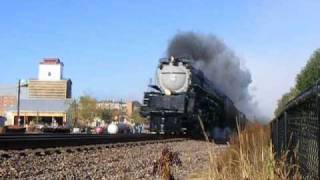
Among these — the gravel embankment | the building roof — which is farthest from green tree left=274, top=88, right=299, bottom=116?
the building roof

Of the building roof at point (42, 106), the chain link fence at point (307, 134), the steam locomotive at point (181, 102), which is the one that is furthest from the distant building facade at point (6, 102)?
the chain link fence at point (307, 134)

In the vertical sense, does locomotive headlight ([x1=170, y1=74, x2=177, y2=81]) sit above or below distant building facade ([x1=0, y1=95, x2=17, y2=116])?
below

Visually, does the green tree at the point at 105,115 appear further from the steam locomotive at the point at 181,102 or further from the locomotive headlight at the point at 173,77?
the locomotive headlight at the point at 173,77

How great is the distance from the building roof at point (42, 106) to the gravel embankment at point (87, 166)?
420 ft

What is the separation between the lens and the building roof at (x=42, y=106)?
152m

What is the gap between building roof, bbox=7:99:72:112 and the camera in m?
152

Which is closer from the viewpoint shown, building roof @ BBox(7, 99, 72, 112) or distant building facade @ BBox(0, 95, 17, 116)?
building roof @ BBox(7, 99, 72, 112)

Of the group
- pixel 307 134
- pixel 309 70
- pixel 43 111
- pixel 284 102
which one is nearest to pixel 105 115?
pixel 43 111

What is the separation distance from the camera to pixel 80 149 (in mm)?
25484

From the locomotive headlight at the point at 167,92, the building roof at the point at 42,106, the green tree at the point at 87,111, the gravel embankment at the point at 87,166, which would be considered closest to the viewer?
the gravel embankment at the point at 87,166

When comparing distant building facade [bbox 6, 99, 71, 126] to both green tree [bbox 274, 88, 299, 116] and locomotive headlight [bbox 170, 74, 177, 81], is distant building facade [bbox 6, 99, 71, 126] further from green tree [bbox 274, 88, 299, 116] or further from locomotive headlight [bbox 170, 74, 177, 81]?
locomotive headlight [bbox 170, 74, 177, 81]

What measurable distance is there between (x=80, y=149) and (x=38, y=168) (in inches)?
325

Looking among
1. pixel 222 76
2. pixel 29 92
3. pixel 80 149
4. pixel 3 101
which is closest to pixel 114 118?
pixel 3 101

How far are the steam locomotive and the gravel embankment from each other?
15.4 meters
